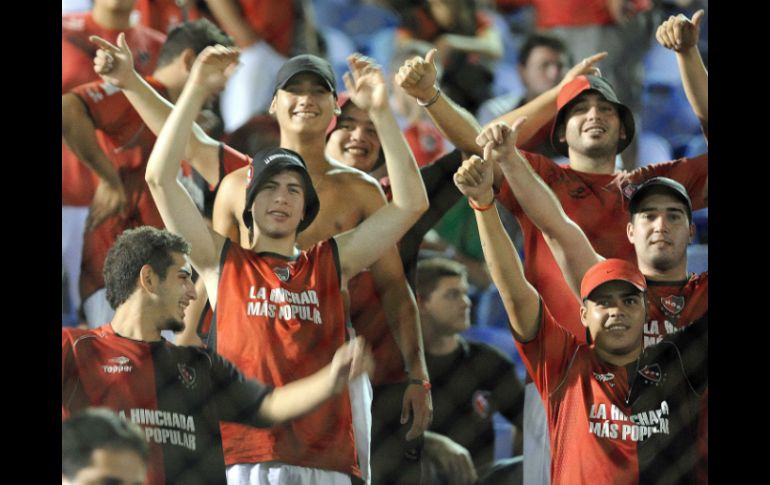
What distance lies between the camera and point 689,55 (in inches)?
66.6

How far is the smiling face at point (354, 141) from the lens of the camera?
5.25 feet

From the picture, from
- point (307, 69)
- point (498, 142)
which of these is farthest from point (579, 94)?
point (307, 69)

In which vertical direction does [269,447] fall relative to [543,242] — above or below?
below

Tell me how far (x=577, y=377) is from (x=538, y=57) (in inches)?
17.4

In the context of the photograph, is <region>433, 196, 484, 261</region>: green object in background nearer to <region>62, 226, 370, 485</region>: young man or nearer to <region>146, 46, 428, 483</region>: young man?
<region>146, 46, 428, 483</region>: young man

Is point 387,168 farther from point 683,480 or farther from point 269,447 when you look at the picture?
point 683,480

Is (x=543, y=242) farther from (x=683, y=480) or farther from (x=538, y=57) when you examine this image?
(x=683, y=480)

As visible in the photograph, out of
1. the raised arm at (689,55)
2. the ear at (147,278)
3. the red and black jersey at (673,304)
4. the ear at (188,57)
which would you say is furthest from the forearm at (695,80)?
the ear at (147,278)

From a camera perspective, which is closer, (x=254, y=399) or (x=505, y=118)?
(x=254, y=399)

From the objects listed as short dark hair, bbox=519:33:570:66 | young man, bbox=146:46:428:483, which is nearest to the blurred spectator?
short dark hair, bbox=519:33:570:66

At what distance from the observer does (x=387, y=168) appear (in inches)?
61.9

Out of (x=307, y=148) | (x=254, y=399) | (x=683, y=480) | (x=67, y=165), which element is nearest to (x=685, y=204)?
(x=683, y=480)

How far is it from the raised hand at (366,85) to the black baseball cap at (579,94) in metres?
0.24

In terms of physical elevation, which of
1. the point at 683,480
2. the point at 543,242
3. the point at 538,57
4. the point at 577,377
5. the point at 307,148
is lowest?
the point at 683,480
